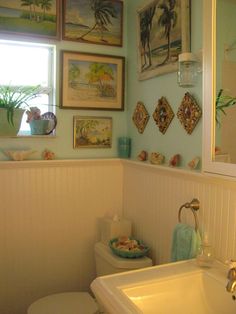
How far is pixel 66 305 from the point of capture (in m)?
1.71

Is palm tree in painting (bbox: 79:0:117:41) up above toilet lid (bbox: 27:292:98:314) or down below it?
above

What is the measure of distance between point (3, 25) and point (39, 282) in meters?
1.57

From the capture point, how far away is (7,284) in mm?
1993

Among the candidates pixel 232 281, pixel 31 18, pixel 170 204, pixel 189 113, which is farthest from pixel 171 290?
pixel 31 18

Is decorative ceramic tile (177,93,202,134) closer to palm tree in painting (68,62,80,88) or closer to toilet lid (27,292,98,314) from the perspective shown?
palm tree in painting (68,62,80,88)

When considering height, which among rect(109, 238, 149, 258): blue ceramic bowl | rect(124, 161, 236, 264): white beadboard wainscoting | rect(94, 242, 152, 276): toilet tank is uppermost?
rect(124, 161, 236, 264): white beadboard wainscoting

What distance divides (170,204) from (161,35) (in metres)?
0.93

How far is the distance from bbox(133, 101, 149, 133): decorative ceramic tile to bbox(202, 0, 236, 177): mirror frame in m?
0.75

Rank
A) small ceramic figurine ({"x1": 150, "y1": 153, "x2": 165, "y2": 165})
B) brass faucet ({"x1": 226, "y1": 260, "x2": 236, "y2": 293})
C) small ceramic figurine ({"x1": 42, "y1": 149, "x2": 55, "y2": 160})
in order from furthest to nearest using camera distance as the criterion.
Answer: small ceramic figurine ({"x1": 42, "y1": 149, "x2": 55, "y2": 160}) < small ceramic figurine ({"x1": 150, "y1": 153, "x2": 165, "y2": 165}) < brass faucet ({"x1": 226, "y1": 260, "x2": 236, "y2": 293})

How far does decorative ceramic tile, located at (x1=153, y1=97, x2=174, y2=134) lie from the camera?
1806 mm

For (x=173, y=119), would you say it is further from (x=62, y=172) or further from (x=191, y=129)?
(x=62, y=172)

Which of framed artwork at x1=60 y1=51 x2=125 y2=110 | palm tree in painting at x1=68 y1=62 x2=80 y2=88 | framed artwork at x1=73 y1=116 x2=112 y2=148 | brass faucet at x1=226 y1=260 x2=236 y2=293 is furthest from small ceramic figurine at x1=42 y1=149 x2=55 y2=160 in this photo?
brass faucet at x1=226 y1=260 x2=236 y2=293

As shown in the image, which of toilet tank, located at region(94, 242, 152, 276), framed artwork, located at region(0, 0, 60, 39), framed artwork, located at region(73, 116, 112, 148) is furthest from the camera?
framed artwork, located at region(73, 116, 112, 148)

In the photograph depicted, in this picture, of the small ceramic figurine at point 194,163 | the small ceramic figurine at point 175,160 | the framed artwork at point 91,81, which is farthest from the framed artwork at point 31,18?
the small ceramic figurine at point 194,163
